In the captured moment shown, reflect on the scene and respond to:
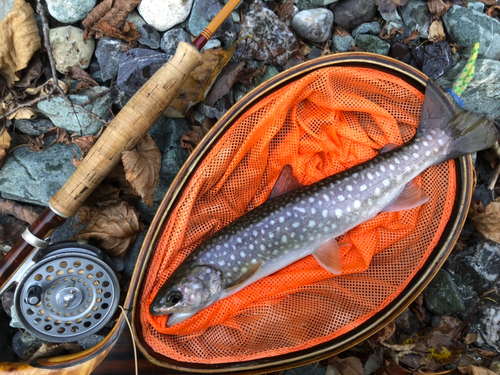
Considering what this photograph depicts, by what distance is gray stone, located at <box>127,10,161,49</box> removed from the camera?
261cm

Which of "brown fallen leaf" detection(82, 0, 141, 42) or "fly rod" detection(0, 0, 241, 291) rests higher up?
"brown fallen leaf" detection(82, 0, 141, 42)

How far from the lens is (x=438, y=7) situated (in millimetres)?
2758

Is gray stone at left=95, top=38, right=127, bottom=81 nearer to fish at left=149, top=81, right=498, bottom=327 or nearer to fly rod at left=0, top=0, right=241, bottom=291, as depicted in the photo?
fly rod at left=0, top=0, right=241, bottom=291

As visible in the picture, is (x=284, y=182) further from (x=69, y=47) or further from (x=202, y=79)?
(x=69, y=47)

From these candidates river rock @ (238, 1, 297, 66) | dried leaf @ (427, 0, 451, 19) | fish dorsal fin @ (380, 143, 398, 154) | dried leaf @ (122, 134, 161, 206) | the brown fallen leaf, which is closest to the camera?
dried leaf @ (122, 134, 161, 206)

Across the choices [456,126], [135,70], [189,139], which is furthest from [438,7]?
[135,70]

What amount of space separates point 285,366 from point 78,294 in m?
1.39

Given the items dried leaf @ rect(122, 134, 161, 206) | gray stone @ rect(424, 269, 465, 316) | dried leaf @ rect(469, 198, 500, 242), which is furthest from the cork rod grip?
gray stone @ rect(424, 269, 465, 316)

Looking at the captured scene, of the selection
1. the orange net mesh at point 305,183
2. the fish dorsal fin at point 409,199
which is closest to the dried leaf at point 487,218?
the orange net mesh at point 305,183

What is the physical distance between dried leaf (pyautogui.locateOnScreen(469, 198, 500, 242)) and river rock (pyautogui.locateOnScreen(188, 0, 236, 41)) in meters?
2.40

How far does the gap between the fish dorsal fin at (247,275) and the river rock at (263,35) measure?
5.29 ft

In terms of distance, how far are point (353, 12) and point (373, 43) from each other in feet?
0.99

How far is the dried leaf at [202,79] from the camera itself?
2.43m

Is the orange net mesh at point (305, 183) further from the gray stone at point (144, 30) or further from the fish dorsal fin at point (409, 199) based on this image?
the gray stone at point (144, 30)
